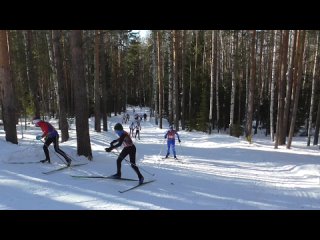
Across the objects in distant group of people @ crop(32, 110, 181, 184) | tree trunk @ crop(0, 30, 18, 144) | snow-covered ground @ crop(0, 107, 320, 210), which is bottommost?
snow-covered ground @ crop(0, 107, 320, 210)

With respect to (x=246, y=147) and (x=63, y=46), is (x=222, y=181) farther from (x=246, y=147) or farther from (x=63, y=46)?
(x=63, y=46)

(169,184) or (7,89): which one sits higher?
(7,89)

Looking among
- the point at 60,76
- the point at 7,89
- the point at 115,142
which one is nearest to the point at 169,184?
the point at 115,142

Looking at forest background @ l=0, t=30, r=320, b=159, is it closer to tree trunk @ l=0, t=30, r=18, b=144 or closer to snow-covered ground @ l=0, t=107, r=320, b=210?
tree trunk @ l=0, t=30, r=18, b=144

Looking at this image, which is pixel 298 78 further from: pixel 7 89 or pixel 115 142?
pixel 7 89

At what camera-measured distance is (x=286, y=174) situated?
1380cm

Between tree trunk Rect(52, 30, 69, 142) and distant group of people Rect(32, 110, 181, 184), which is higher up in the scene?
tree trunk Rect(52, 30, 69, 142)

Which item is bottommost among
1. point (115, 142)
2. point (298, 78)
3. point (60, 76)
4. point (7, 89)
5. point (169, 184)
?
point (169, 184)

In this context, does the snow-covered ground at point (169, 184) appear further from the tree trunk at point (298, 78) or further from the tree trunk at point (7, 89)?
the tree trunk at point (298, 78)

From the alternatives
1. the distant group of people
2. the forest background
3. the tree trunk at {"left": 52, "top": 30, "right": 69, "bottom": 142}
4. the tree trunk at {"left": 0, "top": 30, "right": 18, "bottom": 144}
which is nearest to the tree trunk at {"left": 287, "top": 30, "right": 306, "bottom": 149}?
the forest background

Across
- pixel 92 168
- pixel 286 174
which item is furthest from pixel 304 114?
pixel 92 168
